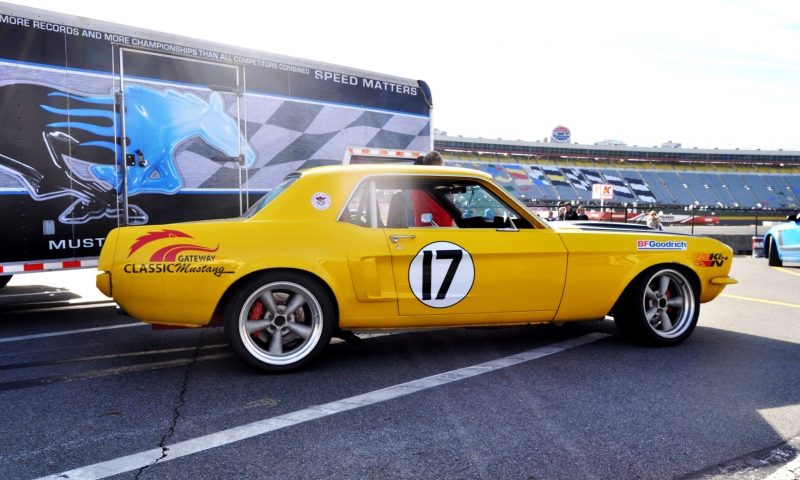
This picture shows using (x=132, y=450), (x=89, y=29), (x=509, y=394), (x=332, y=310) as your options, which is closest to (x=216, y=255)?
(x=332, y=310)

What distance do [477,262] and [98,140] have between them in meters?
4.03

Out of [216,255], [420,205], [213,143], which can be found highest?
[213,143]

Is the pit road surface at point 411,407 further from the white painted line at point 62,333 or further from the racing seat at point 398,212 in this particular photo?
the racing seat at point 398,212

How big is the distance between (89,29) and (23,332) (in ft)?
9.59

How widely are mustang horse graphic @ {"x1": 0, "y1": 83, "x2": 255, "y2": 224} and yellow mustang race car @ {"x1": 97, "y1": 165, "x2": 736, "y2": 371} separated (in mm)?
2174

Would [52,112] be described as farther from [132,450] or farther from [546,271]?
[546,271]

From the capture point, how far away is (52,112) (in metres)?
5.71

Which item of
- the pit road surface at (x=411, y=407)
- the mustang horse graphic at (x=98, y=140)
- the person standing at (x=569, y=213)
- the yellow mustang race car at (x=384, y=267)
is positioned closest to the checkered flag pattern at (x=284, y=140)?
the mustang horse graphic at (x=98, y=140)

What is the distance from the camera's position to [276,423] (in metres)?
3.24

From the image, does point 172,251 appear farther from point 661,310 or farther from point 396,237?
point 661,310

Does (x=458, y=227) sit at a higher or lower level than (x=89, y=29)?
lower

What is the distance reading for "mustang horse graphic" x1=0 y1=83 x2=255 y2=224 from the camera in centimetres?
559

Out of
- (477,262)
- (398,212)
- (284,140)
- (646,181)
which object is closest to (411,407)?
(477,262)

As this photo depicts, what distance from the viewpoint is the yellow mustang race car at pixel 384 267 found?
13.1 ft
